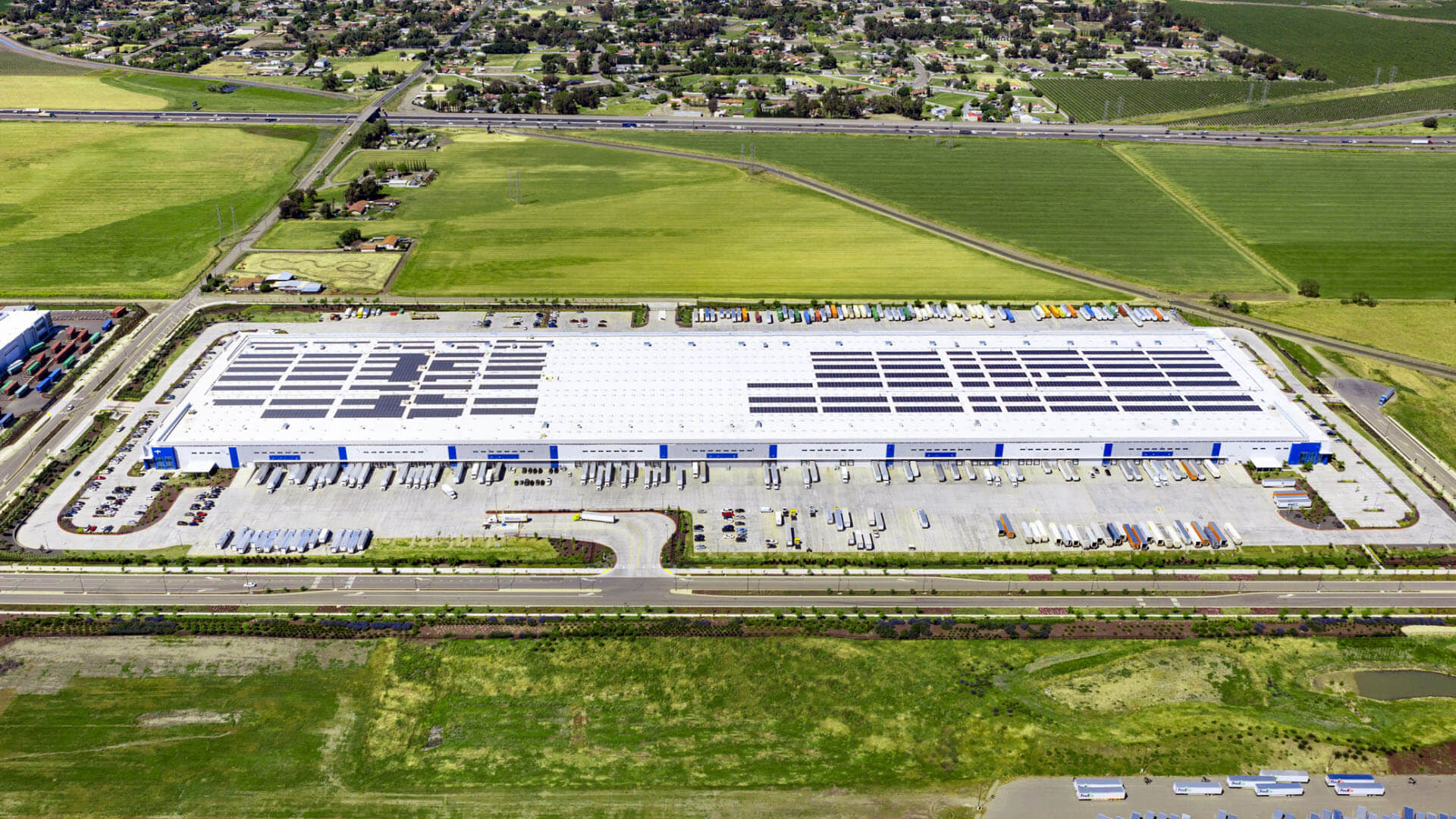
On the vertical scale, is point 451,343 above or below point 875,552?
above

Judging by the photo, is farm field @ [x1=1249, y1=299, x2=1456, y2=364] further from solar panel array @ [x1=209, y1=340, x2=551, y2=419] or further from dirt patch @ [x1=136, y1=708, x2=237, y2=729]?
dirt patch @ [x1=136, y1=708, x2=237, y2=729]

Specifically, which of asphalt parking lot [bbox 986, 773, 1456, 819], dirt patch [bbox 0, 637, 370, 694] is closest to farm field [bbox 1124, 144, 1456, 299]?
asphalt parking lot [bbox 986, 773, 1456, 819]

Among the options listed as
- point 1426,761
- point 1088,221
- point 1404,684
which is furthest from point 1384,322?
point 1426,761

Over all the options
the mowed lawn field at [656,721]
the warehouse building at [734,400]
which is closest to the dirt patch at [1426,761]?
the mowed lawn field at [656,721]

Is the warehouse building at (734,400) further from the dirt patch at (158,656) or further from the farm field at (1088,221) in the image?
the farm field at (1088,221)

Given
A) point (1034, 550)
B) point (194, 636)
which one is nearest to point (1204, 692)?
point (1034, 550)

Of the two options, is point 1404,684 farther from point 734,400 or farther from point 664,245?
point 664,245

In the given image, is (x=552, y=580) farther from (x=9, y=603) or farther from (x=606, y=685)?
(x=9, y=603)
